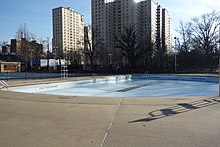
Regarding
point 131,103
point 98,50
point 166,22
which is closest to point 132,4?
point 166,22

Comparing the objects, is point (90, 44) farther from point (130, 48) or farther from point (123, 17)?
point (123, 17)

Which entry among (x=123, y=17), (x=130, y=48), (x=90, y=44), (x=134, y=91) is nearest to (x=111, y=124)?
(x=134, y=91)

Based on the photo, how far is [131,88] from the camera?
19703 mm

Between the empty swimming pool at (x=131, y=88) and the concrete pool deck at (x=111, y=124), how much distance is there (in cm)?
714

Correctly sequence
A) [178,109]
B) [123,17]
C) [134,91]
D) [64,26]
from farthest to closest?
[64,26], [123,17], [134,91], [178,109]

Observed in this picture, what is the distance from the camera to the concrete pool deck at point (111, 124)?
4.45 metres

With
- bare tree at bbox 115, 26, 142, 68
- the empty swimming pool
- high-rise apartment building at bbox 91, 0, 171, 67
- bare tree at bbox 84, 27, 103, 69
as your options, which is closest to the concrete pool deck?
the empty swimming pool

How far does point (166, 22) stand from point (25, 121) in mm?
89419

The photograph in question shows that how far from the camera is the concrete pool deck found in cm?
445

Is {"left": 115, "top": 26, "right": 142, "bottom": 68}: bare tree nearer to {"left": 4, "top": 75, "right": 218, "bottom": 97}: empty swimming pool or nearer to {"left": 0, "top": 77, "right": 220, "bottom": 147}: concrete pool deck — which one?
{"left": 4, "top": 75, "right": 218, "bottom": 97}: empty swimming pool

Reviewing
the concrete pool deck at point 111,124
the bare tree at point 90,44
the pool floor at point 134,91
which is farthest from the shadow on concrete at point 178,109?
the bare tree at point 90,44

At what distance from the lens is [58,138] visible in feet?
15.2

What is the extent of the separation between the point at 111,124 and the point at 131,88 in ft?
46.2

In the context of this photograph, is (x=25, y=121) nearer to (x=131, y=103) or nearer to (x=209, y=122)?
(x=131, y=103)
